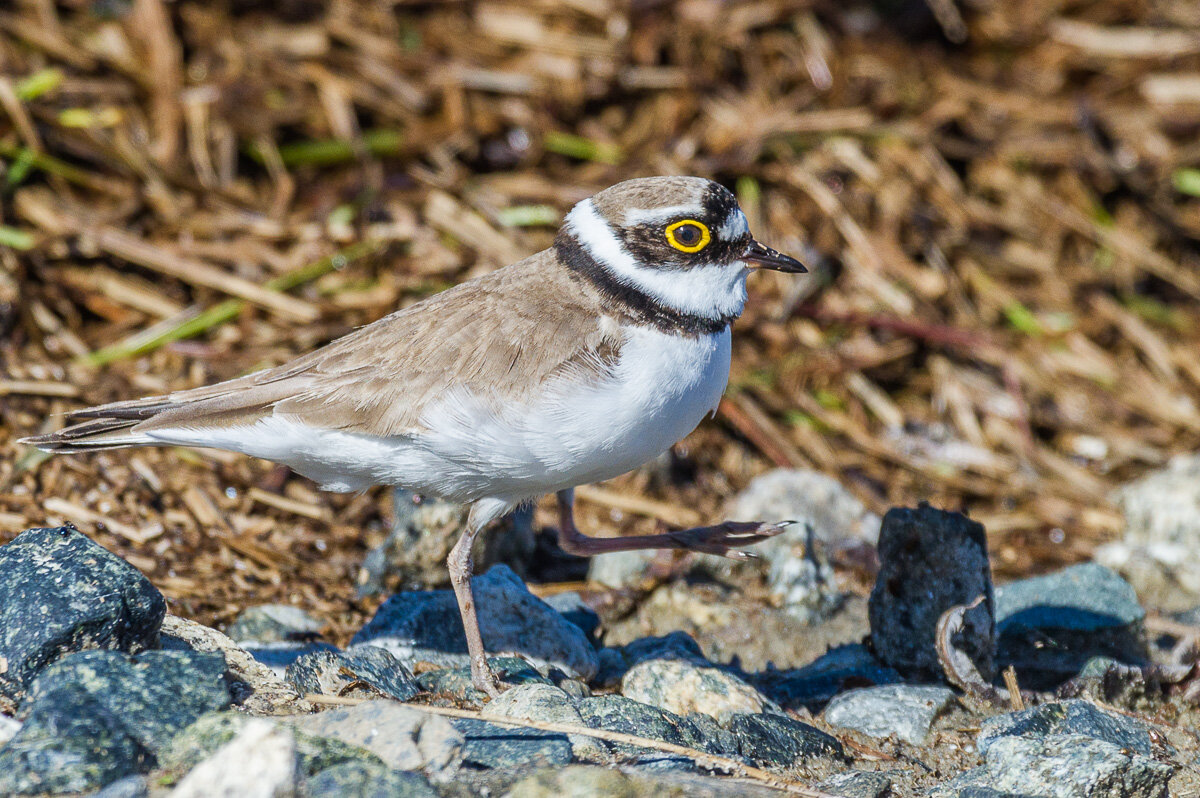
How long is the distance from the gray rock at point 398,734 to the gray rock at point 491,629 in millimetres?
1259

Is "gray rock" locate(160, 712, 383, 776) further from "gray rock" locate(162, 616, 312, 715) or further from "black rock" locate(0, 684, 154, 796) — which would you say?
"gray rock" locate(162, 616, 312, 715)

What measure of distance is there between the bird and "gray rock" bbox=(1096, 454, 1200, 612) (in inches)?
118

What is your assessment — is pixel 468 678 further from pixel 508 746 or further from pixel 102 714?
pixel 102 714

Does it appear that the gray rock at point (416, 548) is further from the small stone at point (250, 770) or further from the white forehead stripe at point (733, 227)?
the small stone at point (250, 770)

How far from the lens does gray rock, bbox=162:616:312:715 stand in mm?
3771

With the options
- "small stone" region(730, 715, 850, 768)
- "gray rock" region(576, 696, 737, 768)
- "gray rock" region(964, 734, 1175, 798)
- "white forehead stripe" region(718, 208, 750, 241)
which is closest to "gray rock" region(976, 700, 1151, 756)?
"gray rock" region(964, 734, 1175, 798)

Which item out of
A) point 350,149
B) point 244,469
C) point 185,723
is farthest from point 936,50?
point 185,723

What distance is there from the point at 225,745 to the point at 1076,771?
2546 millimetres

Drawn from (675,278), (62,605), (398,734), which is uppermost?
(675,278)

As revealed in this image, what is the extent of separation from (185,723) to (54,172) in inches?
196

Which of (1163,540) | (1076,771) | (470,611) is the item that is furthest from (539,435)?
(1163,540)

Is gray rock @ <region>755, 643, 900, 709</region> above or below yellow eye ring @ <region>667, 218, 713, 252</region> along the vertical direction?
below

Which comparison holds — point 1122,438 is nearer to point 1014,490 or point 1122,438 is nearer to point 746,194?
point 1014,490

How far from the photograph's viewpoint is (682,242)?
4555 mm
